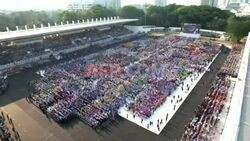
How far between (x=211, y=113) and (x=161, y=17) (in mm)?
61644

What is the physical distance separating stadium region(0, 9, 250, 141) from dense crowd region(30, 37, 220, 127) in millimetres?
117

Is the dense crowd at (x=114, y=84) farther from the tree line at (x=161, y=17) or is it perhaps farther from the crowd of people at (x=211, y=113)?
the tree line at (x=161, y=17)

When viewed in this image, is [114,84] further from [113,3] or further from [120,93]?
[113,3]

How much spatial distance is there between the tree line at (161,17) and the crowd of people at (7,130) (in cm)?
4245

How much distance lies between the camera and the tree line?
169 feet

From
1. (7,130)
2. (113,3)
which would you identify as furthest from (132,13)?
(113,3)

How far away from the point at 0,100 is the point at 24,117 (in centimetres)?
625

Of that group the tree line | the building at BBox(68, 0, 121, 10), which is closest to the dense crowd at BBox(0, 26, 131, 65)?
the tree line

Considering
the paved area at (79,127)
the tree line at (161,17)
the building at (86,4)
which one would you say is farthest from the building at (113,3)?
the paved area at (79,127)

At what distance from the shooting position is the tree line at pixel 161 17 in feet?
169

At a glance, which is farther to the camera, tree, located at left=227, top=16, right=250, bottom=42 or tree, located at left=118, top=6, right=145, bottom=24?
tree, located at left=118, top=6, right=145, bottom=24

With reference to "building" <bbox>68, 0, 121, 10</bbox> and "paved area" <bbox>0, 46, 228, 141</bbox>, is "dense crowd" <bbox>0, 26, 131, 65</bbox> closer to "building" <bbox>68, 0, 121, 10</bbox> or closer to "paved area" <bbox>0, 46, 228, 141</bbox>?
"paved area" <bbox>0, 46, 228, 141</bbox>

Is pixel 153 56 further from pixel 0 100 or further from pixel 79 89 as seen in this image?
pixel 0 100

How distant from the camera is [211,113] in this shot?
18.4 metres
